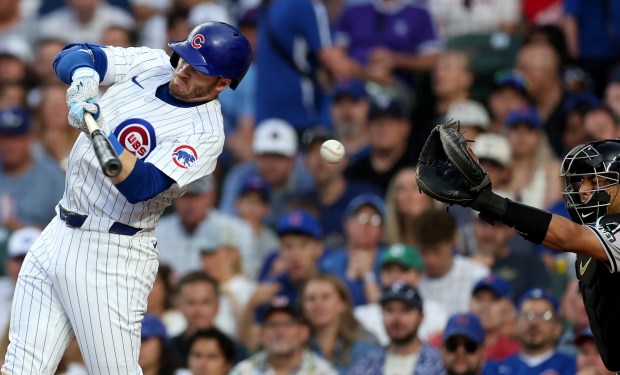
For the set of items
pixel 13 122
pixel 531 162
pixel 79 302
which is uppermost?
pixel 13 122

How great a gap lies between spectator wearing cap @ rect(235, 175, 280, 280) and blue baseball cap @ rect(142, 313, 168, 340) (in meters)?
1.18

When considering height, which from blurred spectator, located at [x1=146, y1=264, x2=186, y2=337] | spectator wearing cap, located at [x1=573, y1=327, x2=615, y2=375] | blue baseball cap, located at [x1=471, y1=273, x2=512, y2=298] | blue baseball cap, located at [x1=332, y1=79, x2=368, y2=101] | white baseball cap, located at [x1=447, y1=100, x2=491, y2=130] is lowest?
spectator wearing cap, located at [x1=573, y1=327, x2=615, y2=375]

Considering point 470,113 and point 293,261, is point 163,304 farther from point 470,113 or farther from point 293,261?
point 470,113

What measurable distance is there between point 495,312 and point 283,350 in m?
1.39

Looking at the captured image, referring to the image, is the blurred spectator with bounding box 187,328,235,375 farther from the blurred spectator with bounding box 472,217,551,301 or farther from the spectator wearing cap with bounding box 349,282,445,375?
the blurred spectator with bounding box 472,217,551,301

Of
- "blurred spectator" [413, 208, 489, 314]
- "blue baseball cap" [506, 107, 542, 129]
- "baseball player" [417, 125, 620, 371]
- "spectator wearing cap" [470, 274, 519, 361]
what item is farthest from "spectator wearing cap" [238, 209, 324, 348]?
"baseball player" [417, 125, 620, 371]

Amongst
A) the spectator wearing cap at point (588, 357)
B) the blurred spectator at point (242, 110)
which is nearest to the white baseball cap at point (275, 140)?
the blurred spectator at point (242, 110)

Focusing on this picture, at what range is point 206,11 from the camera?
11039mm

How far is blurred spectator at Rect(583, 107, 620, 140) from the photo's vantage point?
8883mm

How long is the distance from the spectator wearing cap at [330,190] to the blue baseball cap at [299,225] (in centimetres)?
32

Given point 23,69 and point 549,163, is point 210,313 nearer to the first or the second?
point 549,163

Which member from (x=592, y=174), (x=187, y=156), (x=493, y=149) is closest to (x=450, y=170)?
(x=592, y=174)

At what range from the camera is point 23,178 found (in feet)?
32.6

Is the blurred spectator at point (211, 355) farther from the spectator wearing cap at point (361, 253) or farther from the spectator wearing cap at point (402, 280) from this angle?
the spectator wearing cap at point (361, 253)
